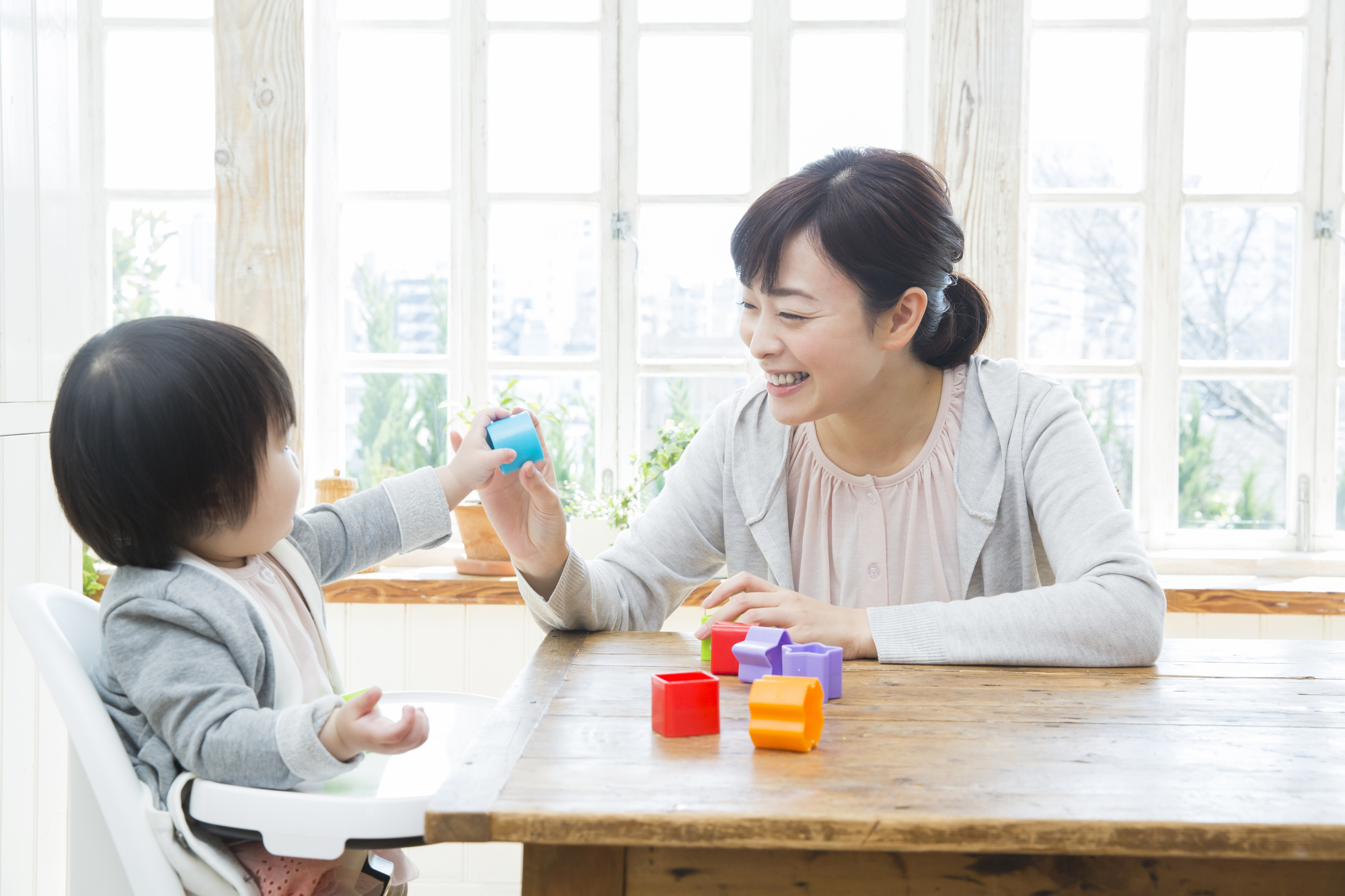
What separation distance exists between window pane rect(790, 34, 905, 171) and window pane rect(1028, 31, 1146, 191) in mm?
384

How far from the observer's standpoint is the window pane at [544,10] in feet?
9.14

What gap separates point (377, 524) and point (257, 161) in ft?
5.19

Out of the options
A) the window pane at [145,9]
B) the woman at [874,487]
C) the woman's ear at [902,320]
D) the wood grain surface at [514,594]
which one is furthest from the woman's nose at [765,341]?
the window pane at [145,9]

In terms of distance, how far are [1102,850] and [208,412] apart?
0.90 meters

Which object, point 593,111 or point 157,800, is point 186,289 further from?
point 157,800

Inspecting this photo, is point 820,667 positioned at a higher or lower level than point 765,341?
lower

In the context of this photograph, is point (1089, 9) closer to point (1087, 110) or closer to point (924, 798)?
point (1087, 110)

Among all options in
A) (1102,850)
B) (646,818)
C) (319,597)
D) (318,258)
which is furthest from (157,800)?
(318,258)

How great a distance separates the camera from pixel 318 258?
279 cm

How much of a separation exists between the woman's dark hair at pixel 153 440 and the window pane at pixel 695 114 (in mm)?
1891

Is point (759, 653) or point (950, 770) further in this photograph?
point (759, 653)

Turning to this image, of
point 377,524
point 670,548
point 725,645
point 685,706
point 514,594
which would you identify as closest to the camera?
point 685,706

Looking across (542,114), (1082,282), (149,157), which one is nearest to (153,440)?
(542,114)

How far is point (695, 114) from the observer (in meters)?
2.79
